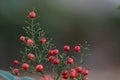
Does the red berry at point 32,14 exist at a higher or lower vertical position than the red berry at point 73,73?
higher

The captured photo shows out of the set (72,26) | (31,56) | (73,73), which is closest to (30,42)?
(31,56)

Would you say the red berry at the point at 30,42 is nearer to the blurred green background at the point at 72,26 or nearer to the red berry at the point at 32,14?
the red berry at the point at 32,14

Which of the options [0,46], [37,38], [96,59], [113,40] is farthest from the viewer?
[113,40]

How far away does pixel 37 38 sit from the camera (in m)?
1.85

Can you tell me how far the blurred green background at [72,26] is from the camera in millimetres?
6902

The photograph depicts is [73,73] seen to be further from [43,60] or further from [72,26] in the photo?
[72,26]

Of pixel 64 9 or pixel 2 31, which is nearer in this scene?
pixel 2 31

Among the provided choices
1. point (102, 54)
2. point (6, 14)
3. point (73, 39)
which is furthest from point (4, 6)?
point (102, 54)

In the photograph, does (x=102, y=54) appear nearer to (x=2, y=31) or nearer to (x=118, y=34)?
(x=118, y=34)

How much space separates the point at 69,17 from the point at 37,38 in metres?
6.00

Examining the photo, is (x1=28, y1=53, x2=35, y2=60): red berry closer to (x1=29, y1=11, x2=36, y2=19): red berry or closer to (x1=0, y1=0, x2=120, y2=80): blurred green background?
(x1=29, y1=11, x2=36, y2=19): red berry

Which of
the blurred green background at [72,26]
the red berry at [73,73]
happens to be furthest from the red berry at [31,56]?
the blurred green background at [72,26]

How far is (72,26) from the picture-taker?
789cm

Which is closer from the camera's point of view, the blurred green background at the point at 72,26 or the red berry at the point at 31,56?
the red berry at the point at 31,56
